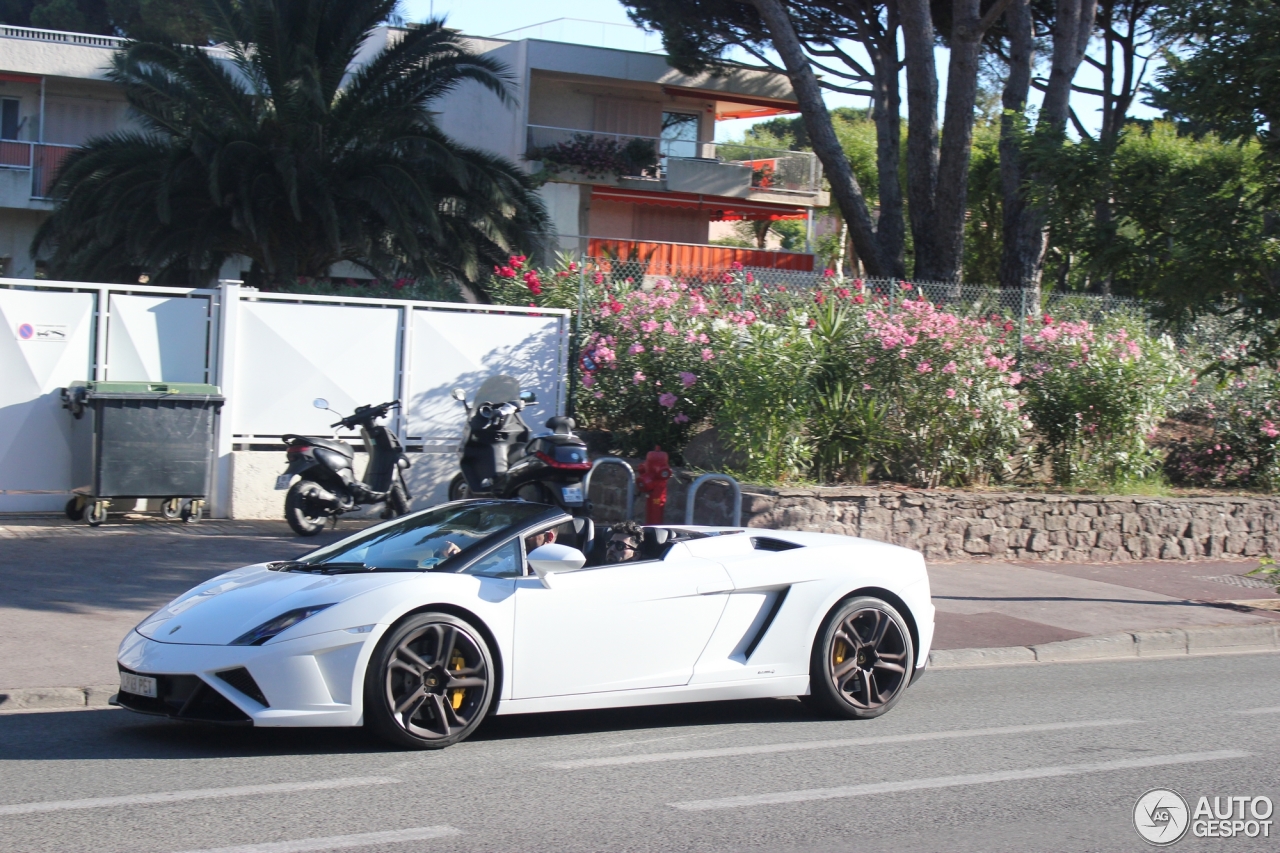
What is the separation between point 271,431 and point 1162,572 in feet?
31.5

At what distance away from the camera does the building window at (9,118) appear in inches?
1293

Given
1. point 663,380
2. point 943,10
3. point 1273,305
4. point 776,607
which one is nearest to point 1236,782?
point 776,607

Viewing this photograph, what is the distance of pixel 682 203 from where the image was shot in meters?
35.6

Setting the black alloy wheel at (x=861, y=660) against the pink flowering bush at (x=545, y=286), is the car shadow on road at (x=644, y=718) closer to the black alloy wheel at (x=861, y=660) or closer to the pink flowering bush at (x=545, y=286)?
the black alloy wheel at (x=861, y=660)

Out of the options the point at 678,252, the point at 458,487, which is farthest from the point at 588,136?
the point at 458,487

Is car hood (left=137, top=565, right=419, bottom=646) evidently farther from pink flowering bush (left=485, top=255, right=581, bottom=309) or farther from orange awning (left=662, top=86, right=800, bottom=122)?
orange awning (left=662, top=86, right=800, bottom=122)

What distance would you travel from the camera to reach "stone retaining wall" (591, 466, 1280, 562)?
1207 centimetres

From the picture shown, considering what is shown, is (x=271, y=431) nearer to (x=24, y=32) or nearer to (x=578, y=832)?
(x=578, y=832)

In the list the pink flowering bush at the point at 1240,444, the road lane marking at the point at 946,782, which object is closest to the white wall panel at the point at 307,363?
the road lane marking at the point at 946,782

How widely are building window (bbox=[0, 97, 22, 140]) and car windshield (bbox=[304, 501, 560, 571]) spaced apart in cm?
3150

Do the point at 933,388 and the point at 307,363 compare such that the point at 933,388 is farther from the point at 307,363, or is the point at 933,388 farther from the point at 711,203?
the point at 711,203

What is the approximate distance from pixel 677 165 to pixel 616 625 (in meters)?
29.5

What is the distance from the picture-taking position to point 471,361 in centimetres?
1340

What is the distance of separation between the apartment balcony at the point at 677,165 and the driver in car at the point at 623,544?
26.8m
